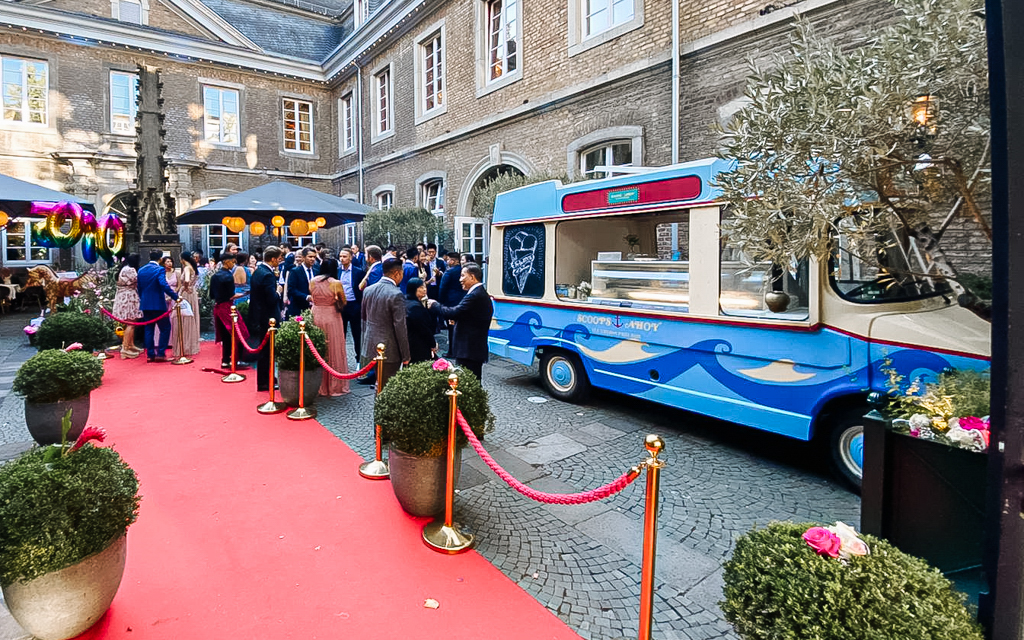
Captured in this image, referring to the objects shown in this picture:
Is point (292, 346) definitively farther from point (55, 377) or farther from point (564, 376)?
point (564, 376)

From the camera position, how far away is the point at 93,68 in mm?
18766

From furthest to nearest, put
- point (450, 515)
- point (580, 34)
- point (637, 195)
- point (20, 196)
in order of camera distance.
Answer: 1. point (580, 34)
2. point (20, 196)
3. point (637, 195)
4. point (450, 515)

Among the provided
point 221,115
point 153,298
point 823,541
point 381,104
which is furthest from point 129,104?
point 823,541

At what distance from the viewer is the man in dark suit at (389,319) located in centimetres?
588

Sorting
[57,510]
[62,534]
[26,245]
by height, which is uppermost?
[26,245]

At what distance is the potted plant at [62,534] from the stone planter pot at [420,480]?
1.54 meters

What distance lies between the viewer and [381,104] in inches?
776

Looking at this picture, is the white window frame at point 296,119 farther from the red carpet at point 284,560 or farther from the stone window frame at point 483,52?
the red carpet at point 284,560

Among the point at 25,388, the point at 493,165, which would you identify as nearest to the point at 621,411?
the point at 25,388

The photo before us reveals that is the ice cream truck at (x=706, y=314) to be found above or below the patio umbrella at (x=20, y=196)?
below

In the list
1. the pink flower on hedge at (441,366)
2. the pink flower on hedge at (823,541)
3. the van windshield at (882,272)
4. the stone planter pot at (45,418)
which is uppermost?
the van windshield at (882,272)

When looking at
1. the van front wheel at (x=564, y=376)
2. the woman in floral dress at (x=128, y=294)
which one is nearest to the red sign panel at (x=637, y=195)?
the van front wheel at (x=564, y=376)

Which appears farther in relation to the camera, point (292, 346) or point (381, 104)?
point (381, 104)

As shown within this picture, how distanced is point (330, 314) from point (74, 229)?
599 cm
